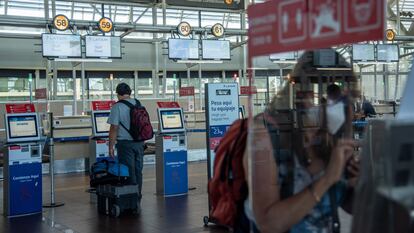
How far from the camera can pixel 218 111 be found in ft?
21.5

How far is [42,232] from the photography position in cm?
631

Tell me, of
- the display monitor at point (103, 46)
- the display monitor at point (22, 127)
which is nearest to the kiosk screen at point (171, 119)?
the display monitor at point (22, 127)

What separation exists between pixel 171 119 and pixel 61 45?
5847mm

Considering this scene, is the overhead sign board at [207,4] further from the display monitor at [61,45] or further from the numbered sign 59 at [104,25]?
the display monitor at [61,45]

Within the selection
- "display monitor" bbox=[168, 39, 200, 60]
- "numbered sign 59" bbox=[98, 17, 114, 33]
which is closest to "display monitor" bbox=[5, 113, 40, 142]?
"numbered sign 59" bbox=[98, 17, 114, 33]

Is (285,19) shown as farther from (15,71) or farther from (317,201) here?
(15,71)

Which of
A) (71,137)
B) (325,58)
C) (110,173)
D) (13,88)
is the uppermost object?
(13,88)

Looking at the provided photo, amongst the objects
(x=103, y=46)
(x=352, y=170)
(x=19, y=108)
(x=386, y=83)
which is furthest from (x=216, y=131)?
(x=386, y=83)

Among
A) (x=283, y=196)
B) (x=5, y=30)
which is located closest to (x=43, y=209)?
(x=283, y=196)

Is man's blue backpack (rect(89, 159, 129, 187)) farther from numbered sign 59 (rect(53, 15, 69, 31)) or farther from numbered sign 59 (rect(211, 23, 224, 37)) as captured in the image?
numbered sign 59 (rect(211, 23, 224, 37))

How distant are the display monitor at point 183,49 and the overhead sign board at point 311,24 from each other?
13.3m

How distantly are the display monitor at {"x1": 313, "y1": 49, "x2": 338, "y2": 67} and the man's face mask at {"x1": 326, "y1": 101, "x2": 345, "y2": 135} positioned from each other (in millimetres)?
163

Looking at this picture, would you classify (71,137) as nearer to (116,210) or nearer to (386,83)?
(116,210)

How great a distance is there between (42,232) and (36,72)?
14062 mm
